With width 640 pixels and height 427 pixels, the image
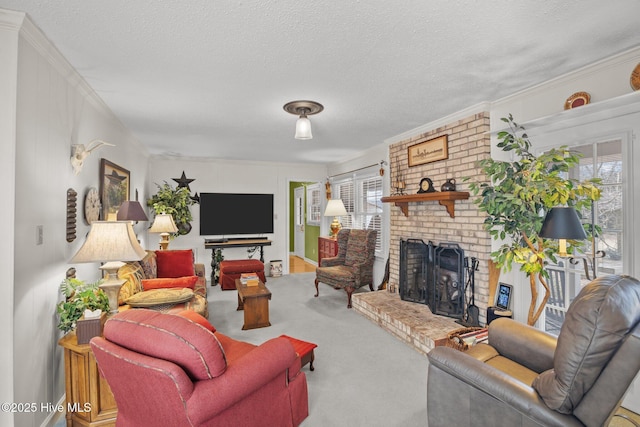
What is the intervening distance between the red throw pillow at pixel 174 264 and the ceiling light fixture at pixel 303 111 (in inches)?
93.9

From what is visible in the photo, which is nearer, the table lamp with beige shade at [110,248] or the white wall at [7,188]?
the white wall at [7,188]

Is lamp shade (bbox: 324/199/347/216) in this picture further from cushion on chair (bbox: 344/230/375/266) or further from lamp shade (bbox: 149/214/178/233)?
lamp shade (bbox: 149/214/178/233)

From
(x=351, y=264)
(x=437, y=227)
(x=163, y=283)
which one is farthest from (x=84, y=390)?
(x=351, y=264)

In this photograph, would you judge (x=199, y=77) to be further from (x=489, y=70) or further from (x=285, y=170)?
(x=285, y=170)

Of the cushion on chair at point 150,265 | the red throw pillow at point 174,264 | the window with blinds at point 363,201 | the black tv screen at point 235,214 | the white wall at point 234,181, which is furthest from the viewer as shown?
the black tv screen at point 235,214

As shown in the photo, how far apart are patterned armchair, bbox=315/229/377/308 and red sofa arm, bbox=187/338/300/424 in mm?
2770

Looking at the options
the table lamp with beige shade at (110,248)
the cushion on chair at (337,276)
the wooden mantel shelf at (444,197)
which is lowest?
the cushion on chair at (337,276)

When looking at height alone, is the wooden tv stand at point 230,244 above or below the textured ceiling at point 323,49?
below

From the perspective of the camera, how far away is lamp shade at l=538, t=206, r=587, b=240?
201 cm

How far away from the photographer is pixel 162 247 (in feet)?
16.5

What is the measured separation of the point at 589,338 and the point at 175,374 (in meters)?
1.69

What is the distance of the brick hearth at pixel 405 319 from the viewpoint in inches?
119

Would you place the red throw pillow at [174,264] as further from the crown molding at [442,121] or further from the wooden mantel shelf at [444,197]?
the crown molding at [442,121]

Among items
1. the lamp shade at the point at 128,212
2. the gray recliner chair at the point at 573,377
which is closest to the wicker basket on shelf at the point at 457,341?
the gray recliner chair at the point at 573,377
